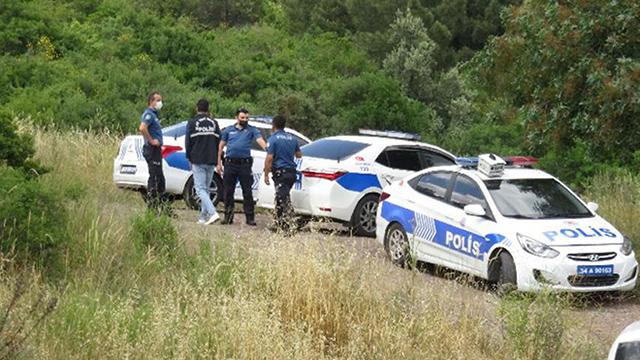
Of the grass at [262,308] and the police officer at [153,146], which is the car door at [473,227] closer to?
the grass at [262,308]

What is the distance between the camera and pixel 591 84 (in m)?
14.6

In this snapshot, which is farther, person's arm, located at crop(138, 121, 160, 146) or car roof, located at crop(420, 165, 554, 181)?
person's arm, located at crop(138, 121, 160, 146)

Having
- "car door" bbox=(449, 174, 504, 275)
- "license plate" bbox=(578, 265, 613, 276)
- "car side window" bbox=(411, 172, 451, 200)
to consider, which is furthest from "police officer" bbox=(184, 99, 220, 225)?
"license plate" bbox=(578, 265, 613, 276)

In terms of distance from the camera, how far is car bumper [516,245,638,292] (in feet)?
41.1

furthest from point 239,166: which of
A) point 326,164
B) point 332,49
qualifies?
point 332,49

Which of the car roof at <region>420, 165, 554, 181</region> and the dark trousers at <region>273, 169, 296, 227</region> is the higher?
the car roof at <region>420, 165, 554, 181</region>

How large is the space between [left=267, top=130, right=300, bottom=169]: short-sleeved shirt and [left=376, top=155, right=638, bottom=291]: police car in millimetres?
1705

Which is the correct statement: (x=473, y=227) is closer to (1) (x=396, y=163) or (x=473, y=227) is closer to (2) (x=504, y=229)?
(2) (x=504, y=229)

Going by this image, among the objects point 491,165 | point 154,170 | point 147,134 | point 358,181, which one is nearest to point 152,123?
point 147,134

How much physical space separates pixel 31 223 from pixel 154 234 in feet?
4.86

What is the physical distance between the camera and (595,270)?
12.7 meters

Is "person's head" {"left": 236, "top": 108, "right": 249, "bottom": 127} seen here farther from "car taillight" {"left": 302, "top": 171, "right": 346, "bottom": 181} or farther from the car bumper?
the car bumper

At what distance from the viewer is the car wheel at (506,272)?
12766mm

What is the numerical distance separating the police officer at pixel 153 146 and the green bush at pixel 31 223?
3.99m
